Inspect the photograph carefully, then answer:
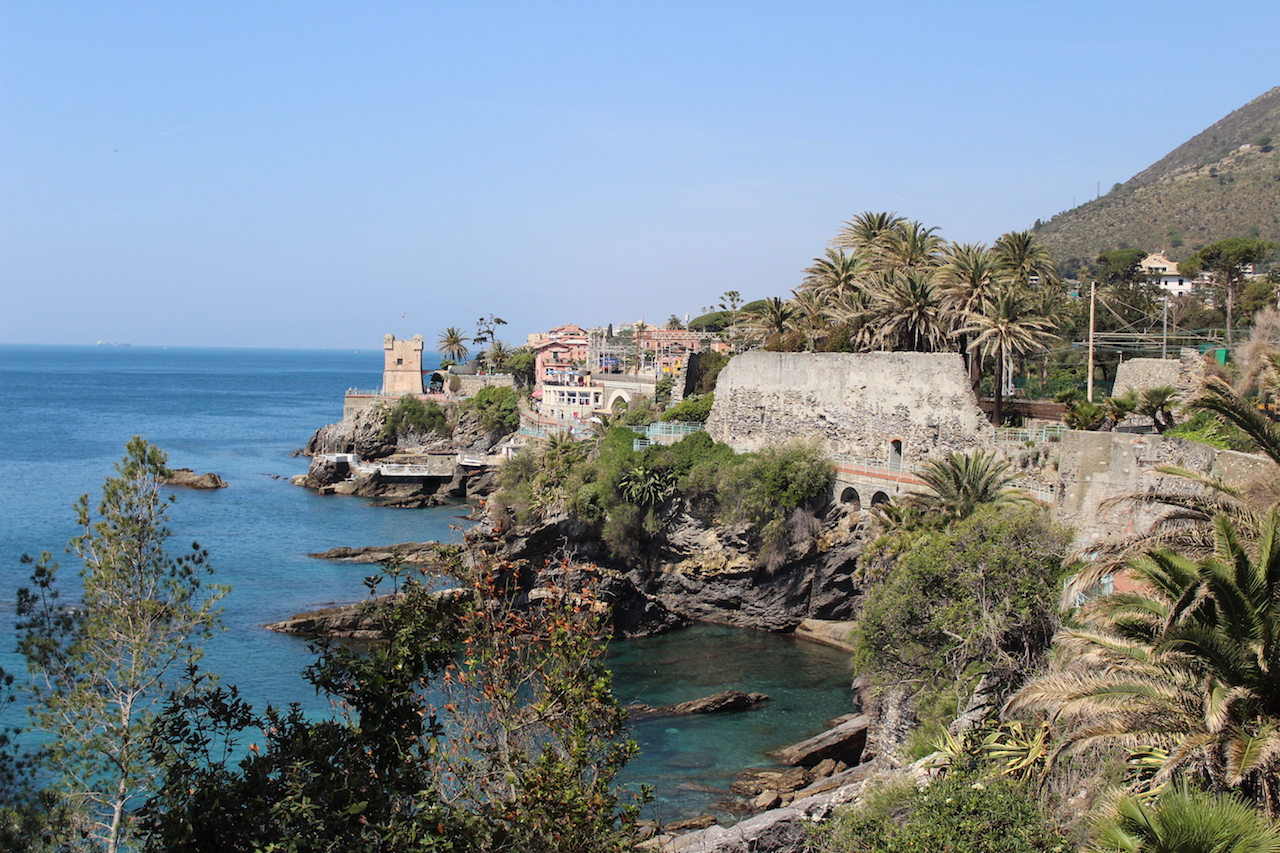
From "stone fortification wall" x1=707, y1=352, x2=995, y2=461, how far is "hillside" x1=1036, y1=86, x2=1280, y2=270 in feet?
216

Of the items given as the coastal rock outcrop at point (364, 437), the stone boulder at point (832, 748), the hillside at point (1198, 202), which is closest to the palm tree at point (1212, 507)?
the stone boulder at point (832, 748)

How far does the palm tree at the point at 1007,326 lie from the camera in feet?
92.5

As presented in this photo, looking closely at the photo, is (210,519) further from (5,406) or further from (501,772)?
(5,406)

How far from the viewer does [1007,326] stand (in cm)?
2827

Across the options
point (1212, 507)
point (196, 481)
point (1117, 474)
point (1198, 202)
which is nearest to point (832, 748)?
point (1117, 474)

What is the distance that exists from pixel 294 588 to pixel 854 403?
2211 centimetres

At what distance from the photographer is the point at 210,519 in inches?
2026

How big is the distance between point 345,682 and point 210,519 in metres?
45.5

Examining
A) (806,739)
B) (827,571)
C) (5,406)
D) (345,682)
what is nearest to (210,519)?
(827,571)

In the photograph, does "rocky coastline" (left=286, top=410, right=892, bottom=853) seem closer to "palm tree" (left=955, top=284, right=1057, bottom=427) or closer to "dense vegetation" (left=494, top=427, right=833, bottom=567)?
"dense vegetation" (left=494, top=427, right=833, bottom=567)

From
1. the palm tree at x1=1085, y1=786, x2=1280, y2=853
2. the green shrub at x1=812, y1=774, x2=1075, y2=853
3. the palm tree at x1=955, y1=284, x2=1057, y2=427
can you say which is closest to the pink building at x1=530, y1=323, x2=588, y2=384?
the palm tree at x1=955, y1=284, x2=1057, y2=427

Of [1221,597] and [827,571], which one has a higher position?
[1221,597]

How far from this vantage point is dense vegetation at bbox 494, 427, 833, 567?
34031 millimetres

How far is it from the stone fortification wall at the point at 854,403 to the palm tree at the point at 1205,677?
19.7 meters
